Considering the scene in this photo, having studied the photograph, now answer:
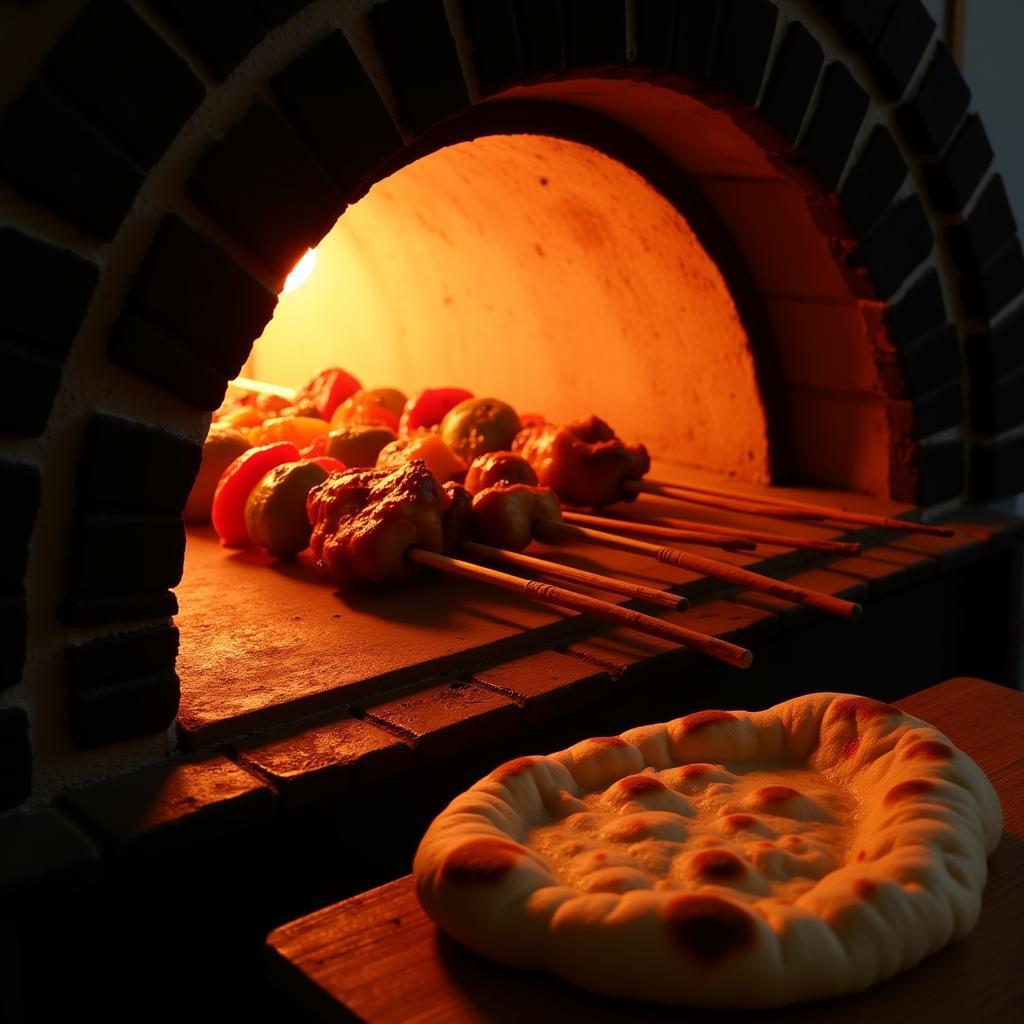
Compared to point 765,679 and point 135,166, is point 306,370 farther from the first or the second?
point 135,166

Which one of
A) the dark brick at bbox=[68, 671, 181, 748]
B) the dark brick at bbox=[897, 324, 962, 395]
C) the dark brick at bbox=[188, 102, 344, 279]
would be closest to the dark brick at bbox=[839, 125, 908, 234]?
the dark brick at bbox=[897, 324, 962, 395]

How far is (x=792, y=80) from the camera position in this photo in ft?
8.56

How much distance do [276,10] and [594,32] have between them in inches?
26.7

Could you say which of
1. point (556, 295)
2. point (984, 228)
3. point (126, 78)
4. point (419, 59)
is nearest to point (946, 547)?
point (984, 228)

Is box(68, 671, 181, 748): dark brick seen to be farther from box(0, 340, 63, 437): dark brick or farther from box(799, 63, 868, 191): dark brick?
box(799, 63, 868, 191): dark brick

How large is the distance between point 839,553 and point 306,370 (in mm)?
2568

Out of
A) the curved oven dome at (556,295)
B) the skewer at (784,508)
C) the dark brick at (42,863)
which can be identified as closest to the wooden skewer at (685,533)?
the skewer at (784,508)

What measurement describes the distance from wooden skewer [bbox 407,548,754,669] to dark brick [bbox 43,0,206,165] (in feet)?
3.15

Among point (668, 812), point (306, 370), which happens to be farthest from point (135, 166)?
point (306, 370)

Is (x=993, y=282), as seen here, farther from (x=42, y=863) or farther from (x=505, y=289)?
(x=42, y=863)

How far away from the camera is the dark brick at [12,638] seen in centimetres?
162

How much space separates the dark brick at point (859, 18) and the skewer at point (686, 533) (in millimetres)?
1065

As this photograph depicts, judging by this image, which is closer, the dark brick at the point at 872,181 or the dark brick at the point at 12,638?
the dark brick at the point at 12,638

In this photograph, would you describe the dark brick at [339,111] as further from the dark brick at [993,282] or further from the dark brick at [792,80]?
the dark brick at [993,282]
